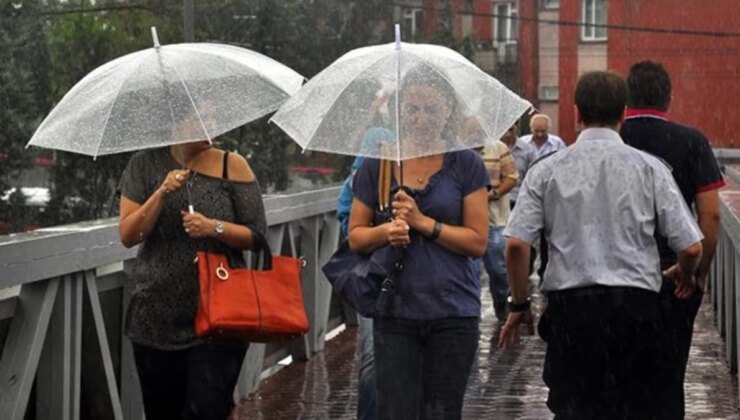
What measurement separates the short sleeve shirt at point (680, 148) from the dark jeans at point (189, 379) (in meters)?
1.89

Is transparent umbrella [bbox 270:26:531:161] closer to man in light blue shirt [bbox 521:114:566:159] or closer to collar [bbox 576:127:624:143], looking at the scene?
collar [bbox 576:127:624:143]

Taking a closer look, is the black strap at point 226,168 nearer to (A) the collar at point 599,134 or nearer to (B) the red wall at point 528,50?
(A) the collar at point 599,134

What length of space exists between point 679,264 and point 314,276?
6.10 m

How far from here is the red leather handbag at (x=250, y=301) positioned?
6344 mm

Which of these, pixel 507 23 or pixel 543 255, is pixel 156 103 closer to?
pixel 543 255

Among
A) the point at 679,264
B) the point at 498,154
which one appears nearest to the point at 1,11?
the point at 498,154

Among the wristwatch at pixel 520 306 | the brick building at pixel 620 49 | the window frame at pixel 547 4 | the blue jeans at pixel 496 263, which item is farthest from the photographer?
the window frame at pixel 547 4

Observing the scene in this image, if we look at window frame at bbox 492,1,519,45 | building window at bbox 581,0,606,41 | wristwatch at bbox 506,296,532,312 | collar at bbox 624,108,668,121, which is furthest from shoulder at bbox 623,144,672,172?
window frame at bbox 492,1,519,45

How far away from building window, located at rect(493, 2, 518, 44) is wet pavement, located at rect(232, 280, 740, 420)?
47.5 m

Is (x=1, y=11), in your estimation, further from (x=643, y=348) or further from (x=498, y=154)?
(x=643, y=348)

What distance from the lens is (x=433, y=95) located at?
6.54 metres

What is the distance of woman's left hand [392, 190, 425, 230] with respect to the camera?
20.6 feet

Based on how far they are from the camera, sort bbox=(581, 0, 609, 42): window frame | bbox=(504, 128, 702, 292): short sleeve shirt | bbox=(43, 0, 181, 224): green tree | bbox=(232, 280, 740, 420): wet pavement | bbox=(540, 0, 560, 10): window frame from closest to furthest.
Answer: bbox=(504, 128, 702, 292): short sleeve shirt < bbox=(232, 280, 740, 420): wet pavement < bbox=(43, 0, 181, 224): green tree < bbox=(581, 0, 609, 42): window frame < bbox=(540, 0, 560, 10): window frame

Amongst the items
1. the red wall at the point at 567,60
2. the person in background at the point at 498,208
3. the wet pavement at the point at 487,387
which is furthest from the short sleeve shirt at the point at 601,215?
the red wall at the point at 567,60
